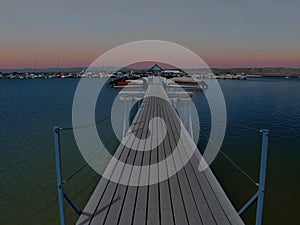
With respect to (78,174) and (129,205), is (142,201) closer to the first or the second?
(129,205)

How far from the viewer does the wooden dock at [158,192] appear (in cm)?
232

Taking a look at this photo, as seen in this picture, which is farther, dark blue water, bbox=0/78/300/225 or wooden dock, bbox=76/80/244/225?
dark blue water, bbox=0/78/300/225

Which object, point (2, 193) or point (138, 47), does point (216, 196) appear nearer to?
point (2, 193)

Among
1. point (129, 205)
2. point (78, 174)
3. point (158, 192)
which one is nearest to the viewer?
point (129, 205)

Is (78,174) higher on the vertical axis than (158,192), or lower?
lower

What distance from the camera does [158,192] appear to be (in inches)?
111

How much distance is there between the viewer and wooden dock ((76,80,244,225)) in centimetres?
232

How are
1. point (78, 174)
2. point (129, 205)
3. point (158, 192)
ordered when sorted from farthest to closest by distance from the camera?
point (78, 174)
point (158, 192)
point (129, 205)

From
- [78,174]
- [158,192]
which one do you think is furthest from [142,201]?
[78,174]

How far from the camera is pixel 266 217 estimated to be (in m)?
4.38

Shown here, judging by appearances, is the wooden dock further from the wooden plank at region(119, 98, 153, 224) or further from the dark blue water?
the dark blue water

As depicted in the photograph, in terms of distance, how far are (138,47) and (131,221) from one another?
7.24m

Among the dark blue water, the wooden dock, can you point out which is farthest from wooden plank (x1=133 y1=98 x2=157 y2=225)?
the dark blue water

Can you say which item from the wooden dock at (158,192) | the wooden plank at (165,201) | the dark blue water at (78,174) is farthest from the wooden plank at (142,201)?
the dark blue water at (78,174)
